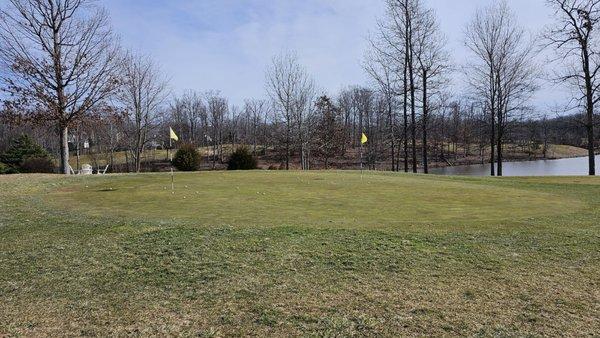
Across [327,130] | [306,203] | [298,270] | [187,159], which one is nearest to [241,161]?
[187,159]

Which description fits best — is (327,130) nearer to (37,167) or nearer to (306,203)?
(37,167)

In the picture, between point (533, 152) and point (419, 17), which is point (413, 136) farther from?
point (533, 152)

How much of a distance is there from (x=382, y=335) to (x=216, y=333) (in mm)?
Answer: 1305

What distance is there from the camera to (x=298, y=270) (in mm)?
5180

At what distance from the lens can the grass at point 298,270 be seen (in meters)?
3.78

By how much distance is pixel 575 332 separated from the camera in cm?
355

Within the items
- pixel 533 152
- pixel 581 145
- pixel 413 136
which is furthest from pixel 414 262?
pixel 581 145

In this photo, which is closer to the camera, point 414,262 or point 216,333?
point 216,333

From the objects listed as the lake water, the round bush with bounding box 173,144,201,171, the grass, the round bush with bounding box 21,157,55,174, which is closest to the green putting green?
the grass

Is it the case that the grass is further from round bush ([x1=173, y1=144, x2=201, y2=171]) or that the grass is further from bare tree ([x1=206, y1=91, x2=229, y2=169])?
bare tree ([x1=206, y1=91, x2=229, y2=169])

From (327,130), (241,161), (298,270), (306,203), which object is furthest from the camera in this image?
(327,130)

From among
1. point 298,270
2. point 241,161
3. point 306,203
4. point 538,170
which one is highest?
point 241,161

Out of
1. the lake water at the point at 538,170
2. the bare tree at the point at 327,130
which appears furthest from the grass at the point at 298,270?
the bare tree at the point at 327,130

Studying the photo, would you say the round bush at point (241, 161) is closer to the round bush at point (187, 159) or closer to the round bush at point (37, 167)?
the round bush at point (187, 159)
